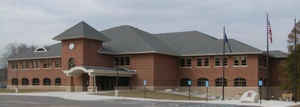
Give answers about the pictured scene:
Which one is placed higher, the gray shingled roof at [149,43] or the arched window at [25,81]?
the gray shingled roof at [149,43]

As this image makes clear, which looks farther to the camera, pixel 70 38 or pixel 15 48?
pixel 15 48

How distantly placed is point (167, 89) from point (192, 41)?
1029 centimetres

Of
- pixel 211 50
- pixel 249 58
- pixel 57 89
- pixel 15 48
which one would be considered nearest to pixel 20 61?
pixel 57 89

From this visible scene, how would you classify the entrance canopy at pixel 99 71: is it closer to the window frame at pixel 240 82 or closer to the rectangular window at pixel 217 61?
the rectangular window at pixel 217 61

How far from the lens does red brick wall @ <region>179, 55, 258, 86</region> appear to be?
185 feet

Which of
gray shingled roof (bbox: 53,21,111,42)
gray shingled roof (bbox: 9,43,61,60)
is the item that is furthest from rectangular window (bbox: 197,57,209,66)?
gray shingled roof (bbox: 9,43,61,60)

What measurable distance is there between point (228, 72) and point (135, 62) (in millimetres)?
Answer: 13322

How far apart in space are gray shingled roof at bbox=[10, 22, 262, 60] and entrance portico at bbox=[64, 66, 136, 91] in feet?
11.9

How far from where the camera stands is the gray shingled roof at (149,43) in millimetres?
56188

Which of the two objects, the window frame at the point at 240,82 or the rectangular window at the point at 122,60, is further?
the rectangular window at the point at 122,60

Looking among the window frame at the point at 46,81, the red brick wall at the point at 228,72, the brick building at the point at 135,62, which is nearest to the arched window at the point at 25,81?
the brick building at the point at 135,62

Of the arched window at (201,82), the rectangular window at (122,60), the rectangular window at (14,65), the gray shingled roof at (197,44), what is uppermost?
the gray shingled roof at (197,44)

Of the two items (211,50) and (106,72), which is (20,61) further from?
(211,50)

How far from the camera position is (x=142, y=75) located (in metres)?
57.2
